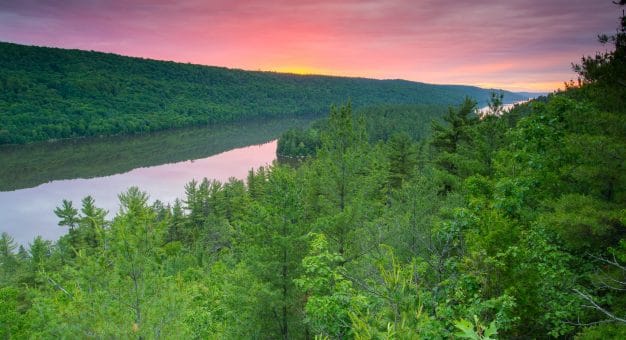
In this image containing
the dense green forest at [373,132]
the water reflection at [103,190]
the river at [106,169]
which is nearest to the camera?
the water reflection at [103,190]

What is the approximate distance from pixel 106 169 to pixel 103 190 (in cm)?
1770

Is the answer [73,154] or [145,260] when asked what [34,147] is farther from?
[145,260]

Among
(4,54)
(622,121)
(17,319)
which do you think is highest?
(4,54)

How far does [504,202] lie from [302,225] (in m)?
5.92

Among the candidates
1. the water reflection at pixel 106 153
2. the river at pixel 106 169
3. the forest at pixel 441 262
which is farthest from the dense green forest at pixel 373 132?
the forest at pixel 441 262

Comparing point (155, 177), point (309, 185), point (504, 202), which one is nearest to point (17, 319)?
point (309, 185)

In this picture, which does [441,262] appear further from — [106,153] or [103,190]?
[106,153]

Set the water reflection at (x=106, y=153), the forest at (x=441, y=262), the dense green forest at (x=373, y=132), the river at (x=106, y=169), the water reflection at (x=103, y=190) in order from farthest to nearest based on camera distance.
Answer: the dense green forest at (x=373, y=132)
the water reflection at (x=106, y=153)
the river at (x=106, y=169)
the water reflection at (x=103, y=190)
the forest at (x=441, y=262)

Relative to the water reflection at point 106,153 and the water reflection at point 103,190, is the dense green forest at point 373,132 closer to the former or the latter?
the water reflection at point 103,190

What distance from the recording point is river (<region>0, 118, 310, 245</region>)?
59116mm

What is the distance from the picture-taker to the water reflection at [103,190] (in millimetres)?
53875

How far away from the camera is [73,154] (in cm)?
9900

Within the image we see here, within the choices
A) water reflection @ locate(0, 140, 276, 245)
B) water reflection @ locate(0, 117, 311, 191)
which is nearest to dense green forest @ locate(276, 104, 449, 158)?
water reflection @ locate(0, 140, 276, 245)

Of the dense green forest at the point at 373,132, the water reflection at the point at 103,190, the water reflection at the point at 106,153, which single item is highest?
the dense green forest at the point at 373,132
